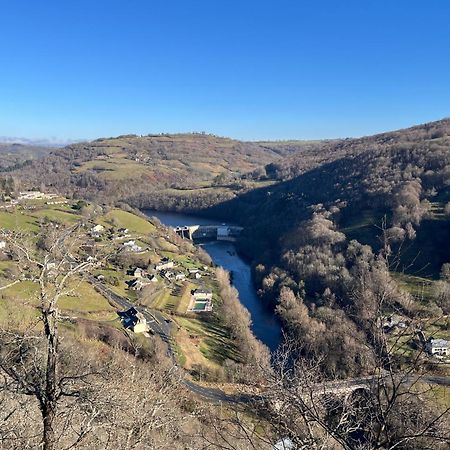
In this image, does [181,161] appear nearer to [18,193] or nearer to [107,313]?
[18,193]

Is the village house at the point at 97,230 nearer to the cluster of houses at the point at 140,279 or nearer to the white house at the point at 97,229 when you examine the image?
the white house at the point at 97,229

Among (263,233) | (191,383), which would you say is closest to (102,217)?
(263,233)

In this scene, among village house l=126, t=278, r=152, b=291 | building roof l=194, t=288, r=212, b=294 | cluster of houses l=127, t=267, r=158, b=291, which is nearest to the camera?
village house l=126, t=278, r=152, b=291

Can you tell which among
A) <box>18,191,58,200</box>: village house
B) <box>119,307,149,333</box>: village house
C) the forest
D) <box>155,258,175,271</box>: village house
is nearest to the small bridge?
the forest

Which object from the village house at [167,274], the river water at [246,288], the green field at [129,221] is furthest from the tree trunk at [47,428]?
the green field at [129,221]

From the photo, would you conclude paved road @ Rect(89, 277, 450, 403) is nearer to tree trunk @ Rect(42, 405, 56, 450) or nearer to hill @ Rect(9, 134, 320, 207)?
tree trunk @ Rect(42, 405, 56, 450)

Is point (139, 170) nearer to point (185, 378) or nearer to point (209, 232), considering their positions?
point (209, 232)
